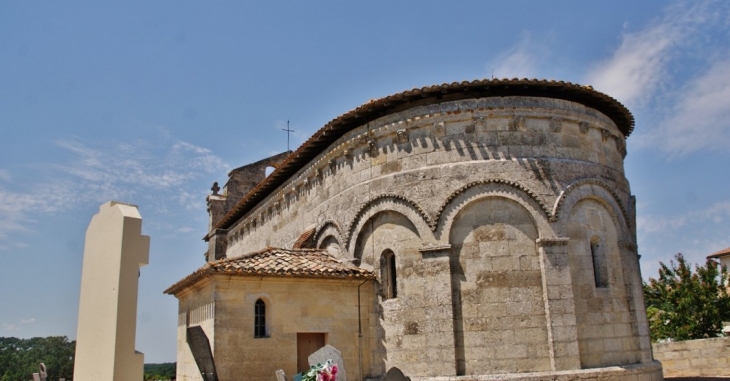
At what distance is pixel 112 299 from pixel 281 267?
24.0ft

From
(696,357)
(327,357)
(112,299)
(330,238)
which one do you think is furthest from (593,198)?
(112,299)

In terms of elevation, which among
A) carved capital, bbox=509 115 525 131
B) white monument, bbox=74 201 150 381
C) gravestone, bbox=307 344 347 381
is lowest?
gravestone, bbox=307 344 347 381

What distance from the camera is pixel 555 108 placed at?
1208 cm

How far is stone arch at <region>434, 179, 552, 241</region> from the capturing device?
11406 mm

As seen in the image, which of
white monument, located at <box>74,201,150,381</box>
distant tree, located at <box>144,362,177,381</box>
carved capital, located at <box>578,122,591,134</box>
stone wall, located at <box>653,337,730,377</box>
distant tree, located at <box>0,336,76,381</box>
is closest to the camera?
white monument, located at <box>74,201,150,381</box>

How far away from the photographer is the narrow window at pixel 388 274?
40.8 ft

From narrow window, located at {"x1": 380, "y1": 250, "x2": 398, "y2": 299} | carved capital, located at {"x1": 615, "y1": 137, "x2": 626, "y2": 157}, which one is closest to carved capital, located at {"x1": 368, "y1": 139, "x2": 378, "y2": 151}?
narrow window, located at {"x1": 380, "y1": 250, "x2": 398, "y2": 299}

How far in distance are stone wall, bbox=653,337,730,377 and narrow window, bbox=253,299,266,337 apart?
1257 cm

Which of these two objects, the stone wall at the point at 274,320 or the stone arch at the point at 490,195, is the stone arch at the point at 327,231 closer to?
the stone wall at the point at 274,320

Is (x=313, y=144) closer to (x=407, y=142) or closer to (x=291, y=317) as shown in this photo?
(x=407, y=142)

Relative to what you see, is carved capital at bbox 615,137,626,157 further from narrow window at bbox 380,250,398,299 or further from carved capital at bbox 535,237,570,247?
narrow window at bbox 380,250,398,299

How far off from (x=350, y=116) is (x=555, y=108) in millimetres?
4488

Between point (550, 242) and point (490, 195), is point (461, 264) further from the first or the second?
point (550, 242)

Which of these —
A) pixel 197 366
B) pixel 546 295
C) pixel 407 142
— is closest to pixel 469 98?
pixel 407 142
